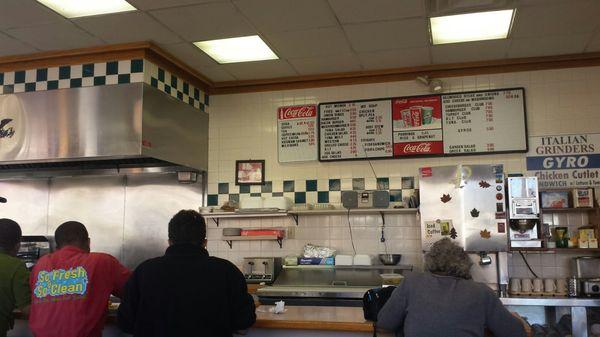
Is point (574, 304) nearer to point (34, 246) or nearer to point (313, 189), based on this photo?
point (313, 189)

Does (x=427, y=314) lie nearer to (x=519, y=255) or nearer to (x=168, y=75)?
(x=519, y=255)

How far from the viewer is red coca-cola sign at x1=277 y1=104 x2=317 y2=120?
18.7 feet

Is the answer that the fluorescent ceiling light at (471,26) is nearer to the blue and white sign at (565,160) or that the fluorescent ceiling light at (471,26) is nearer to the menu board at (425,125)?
the menu board at (425,125)

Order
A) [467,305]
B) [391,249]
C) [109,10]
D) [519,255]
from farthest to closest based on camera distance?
[391,249] → [519,255] → [109,10] → [467,305]

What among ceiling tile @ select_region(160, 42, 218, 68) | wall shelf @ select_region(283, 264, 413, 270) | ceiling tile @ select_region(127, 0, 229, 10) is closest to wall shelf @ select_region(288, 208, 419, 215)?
wall shelf @ select_region(283, 264, 413, 270)

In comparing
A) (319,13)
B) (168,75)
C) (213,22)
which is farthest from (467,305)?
(168,75)

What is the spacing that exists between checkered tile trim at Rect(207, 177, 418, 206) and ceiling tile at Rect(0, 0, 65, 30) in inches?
95.3

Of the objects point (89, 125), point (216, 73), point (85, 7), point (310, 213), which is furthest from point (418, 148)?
point (85, 7)

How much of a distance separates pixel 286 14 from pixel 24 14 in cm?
202

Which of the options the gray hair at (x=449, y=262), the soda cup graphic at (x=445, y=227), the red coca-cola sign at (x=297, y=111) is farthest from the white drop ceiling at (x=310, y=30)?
the gray hair at (x=449, y=262)

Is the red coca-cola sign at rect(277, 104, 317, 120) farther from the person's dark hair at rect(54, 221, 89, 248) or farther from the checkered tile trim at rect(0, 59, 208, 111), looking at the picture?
the person's dark hair at rect(54, 221, 89, 248)

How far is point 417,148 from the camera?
211 inches

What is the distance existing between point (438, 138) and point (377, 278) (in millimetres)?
1531

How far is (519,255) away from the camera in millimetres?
4984
